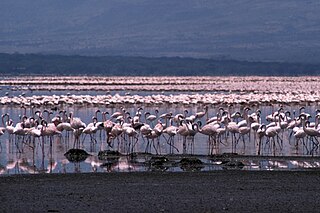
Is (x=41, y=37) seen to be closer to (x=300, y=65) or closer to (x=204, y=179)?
(x=300, y=65)

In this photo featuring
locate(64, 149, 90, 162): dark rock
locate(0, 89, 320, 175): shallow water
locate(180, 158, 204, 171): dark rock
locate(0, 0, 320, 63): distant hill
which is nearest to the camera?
locate(180, 158, 204, 171): dark rock

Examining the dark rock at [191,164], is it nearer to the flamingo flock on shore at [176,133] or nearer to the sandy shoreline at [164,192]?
the sandy shoreline at [164,192]

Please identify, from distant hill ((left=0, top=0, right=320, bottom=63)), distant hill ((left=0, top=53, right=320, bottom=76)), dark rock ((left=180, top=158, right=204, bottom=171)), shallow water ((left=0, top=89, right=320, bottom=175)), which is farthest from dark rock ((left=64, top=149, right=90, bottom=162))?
distant hill ((left=0, top=0, right=320, bottom=63))

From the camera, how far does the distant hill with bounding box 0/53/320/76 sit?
6019 inches

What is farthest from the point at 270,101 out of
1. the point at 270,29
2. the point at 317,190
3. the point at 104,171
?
the point at 270,29

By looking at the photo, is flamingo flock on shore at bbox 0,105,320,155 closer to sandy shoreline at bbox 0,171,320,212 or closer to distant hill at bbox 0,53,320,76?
sandy shoreline at bbox 0,171,320,212

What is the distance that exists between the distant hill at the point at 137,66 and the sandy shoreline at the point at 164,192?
5225 inches

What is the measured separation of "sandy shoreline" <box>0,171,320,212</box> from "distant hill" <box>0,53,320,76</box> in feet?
435

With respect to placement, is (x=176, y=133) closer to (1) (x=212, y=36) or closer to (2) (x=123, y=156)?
(2) (x=123, y=156)

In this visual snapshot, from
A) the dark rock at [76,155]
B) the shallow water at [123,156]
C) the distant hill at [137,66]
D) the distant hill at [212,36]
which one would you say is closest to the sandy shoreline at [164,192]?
the shallow water at [123,156]

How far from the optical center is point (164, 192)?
1395cm

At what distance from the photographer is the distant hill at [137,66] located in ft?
502

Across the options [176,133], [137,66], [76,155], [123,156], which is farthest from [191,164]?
[137,66]

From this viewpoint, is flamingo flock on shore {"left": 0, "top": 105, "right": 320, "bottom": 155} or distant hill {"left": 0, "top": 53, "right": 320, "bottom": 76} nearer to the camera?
flamingo flock on shore {"left": 0, "top": 105, "right": 320, "bottom": 155}
